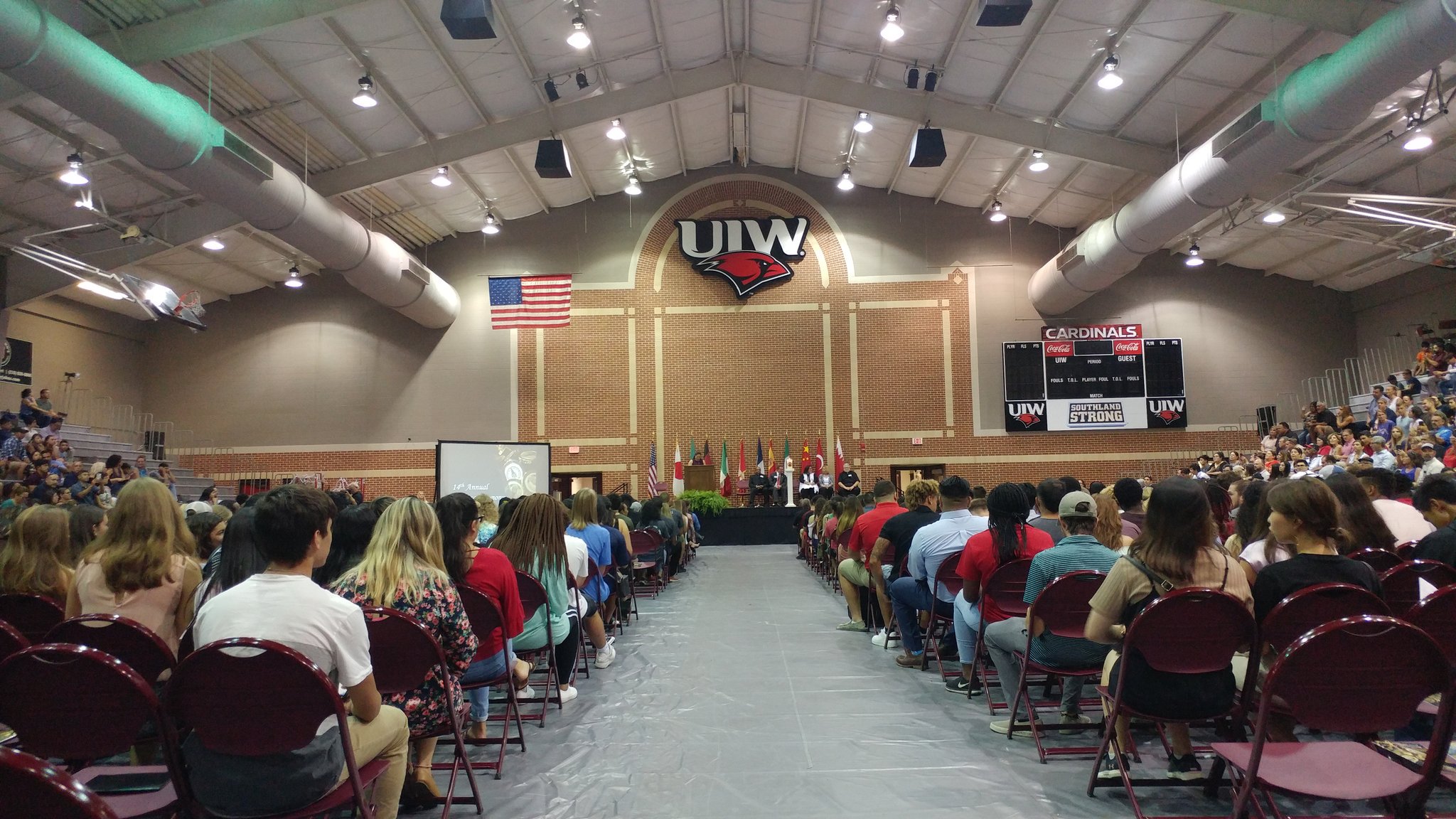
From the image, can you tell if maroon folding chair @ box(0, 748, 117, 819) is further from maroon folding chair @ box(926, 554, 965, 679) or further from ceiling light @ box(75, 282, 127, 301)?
ceiling light @ box(75, 282, 127, 301)

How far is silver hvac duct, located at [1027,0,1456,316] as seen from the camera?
7242 mm

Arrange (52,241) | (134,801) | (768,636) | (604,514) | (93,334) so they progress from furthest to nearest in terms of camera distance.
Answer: (93,334) → (52,241) → (604,514) → (768,636) → (134,801)

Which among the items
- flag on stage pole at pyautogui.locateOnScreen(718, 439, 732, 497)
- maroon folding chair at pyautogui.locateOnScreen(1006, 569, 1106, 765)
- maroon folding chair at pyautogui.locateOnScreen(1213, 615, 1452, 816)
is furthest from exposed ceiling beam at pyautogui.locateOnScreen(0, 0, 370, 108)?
flag on stage pole at pyautogui.locateOnScreen(718, 439, 732, 497)

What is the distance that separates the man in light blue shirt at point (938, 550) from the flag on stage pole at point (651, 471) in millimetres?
12396

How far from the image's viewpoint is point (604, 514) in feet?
21.8

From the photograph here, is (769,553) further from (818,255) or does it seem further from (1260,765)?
(1260,765)

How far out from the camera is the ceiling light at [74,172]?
33.7 ft

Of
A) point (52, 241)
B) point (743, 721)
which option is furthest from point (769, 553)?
point (52, 241)

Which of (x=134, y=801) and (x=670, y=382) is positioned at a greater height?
(x=670, y=382)

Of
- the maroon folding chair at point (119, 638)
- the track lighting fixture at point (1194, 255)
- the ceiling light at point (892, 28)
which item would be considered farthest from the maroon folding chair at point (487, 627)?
the track lighting fixture at point (1194, 255)

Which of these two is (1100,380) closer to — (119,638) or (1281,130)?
(1281,130)

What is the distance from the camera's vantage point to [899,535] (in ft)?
17.3

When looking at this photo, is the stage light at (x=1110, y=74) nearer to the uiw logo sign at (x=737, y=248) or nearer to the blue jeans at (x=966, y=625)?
the uiw logo sign at (x=737, y=248)

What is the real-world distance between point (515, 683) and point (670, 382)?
15023 mm
